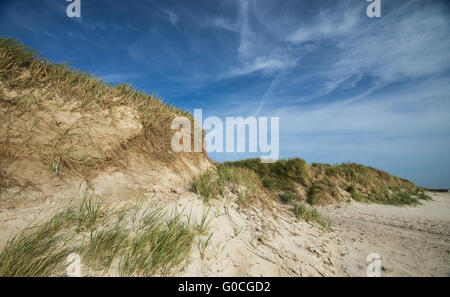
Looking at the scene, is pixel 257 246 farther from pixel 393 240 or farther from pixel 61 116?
pixel 61 116

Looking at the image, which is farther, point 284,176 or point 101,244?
point 284,176

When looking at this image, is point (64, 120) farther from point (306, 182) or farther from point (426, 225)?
point (426, 225)

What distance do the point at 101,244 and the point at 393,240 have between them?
6080 mm

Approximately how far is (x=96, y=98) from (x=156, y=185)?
7.57 ft

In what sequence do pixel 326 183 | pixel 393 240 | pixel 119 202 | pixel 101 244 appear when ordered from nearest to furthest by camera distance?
pixel 101 244 < pixel 119 202 < pixel 393 240 < pixel 326 183

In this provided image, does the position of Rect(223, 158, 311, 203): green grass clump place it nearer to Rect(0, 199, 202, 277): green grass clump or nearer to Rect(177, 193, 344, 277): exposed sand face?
Rect(177, 193, 344, 277): exposed sand face

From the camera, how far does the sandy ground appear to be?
332cm

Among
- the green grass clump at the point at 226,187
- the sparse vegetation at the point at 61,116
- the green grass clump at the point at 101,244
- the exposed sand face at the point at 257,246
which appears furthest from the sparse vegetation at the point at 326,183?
the green grass clump at the point at 101,244

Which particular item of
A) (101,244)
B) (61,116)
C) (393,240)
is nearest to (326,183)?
(393,240)

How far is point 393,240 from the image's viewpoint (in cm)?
456

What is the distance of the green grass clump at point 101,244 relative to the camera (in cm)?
212

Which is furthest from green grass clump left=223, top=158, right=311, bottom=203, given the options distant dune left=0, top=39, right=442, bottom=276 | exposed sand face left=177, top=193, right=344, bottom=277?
exposed sand face left=177, top=193, right=344, bottom=277

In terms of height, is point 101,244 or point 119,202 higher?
point 119,202
